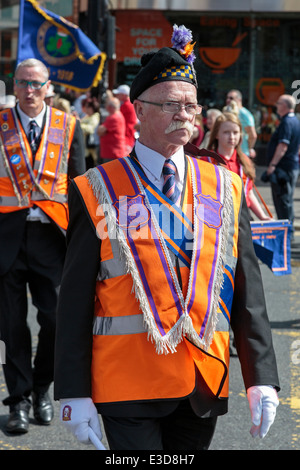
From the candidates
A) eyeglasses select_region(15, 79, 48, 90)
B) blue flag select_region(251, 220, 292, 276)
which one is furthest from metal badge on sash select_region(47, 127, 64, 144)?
blue flag select_region(251, 220, 292, 276)

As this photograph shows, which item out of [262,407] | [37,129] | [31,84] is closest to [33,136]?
[37,129]

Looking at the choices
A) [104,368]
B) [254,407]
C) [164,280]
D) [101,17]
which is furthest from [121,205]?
[101,17]

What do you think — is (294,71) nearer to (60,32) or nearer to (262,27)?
(262,27)

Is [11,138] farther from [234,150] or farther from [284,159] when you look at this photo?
[284,159]

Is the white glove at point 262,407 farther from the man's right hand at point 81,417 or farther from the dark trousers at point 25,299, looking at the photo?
the dark trousers at point 25,299

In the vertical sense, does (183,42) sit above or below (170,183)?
above

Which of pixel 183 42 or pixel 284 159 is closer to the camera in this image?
pixel 183 42

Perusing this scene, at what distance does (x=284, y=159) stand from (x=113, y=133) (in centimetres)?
267

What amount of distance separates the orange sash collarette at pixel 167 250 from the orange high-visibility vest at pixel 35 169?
2.03 m

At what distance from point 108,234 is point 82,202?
5.9 inches

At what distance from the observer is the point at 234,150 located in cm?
659

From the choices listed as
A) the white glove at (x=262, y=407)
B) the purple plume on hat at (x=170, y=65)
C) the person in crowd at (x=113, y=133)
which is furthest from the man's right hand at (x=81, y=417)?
the person in crowd at (x=113, y=133)

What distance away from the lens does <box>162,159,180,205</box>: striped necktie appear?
9.46 ft

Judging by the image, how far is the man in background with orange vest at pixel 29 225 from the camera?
4918 millimetres
